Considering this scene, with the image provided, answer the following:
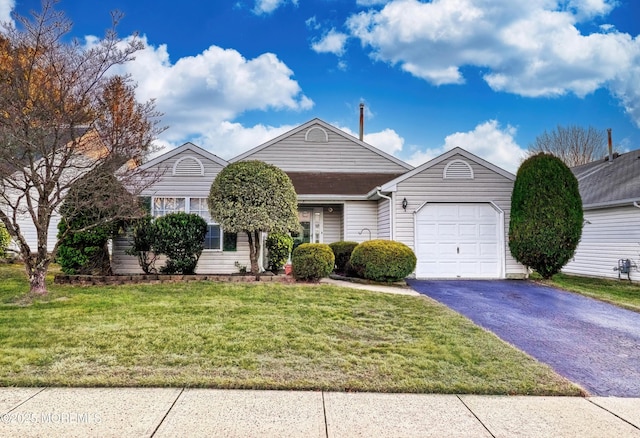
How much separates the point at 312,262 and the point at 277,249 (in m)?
2.33

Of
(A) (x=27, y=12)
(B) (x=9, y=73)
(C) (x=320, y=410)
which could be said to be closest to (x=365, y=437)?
(C) (x=320, y=410)

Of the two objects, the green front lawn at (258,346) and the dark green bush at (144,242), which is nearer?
the green front lawn at (258,346)

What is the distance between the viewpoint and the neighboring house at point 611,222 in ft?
42.6

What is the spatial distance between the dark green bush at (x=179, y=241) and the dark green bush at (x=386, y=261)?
464 centimetres

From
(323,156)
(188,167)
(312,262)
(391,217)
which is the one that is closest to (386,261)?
(312,262)

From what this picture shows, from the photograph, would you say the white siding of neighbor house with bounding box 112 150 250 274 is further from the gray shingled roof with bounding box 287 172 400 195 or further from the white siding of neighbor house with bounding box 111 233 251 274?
the gray shingled roof with bounding box 287 172 400 195

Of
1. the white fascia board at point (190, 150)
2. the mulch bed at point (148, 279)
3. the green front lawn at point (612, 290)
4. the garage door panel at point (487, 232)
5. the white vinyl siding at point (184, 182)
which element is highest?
the white fascia board at point (190, 150)

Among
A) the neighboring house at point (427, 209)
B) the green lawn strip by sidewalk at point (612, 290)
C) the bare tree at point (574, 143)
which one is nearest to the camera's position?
the green lawn strip by sidewalk at point (612, 290)

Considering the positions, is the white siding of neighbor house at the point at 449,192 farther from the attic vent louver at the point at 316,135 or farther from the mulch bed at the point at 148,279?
the attic vent louver at the point at 316,135

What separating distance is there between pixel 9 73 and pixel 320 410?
8461 millimetres

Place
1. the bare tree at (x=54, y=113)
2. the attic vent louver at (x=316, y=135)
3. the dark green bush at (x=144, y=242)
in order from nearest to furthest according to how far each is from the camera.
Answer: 1. the bare tree at (x=54, y=113)
2. the dark green bush at (x=144, y=242)
3. the attic vent louver at (x=316, y=135)

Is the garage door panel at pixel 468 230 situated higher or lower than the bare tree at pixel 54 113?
lower

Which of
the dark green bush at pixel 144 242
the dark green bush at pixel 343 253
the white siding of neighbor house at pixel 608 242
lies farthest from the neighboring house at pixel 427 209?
the white siding of neighbor house at pixel 608 242

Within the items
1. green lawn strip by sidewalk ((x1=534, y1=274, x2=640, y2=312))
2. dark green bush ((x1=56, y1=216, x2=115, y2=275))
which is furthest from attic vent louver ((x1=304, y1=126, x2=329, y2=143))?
green lawn strip by sidewalk ((x1=534, y1=274, x2=640, y2=312))
